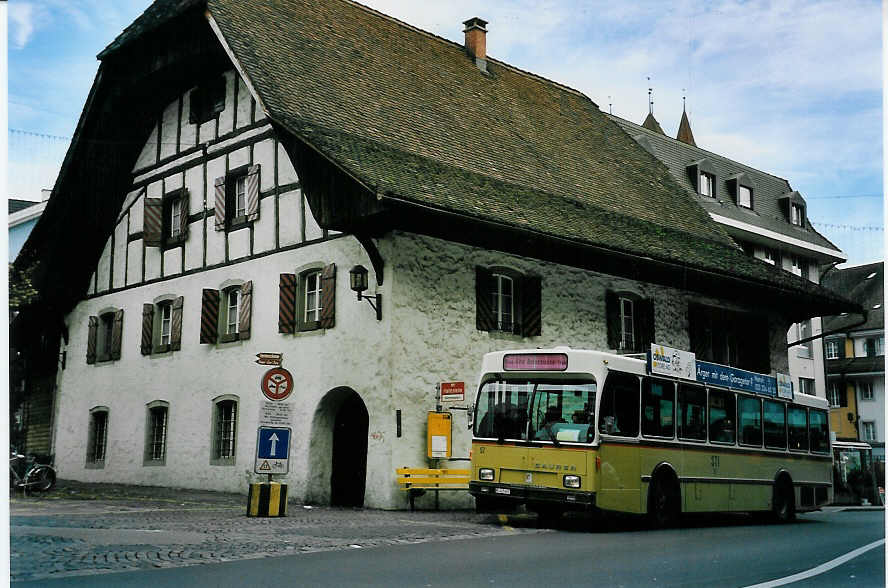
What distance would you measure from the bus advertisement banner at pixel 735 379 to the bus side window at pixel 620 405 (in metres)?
1.24

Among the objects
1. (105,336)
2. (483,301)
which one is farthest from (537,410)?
(105,336)

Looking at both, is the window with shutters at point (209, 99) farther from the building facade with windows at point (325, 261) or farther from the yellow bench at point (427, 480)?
the yellow bench at point (427, 480)

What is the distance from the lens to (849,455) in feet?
43.3

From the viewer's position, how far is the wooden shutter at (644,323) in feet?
58.9

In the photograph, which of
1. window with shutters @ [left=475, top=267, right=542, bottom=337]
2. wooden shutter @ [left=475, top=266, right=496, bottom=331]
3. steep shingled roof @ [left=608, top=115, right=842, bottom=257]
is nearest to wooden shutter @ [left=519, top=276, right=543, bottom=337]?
window with shutters @ [left=475, top=267, right=542, bottom=337]

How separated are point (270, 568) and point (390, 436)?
775 cm

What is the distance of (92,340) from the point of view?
21.2m

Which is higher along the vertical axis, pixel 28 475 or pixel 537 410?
pixel 537 410

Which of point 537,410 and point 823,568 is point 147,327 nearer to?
point 537,410

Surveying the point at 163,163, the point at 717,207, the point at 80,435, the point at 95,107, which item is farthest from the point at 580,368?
the point at 717,207

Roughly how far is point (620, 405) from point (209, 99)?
32.4 ft

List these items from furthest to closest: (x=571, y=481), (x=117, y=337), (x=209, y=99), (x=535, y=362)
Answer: (x=117, y=337)
(x=209, y=99)
(x=535, y=362)
(x=571, y=481)

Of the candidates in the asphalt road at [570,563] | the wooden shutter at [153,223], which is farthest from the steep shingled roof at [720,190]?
the wooden shutter at [153,223]

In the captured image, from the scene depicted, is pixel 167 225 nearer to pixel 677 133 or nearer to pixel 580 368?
pixel 580 368
